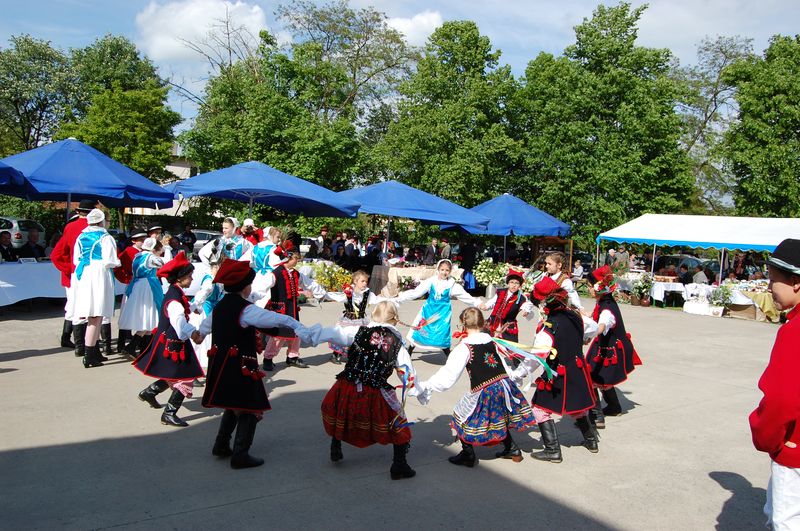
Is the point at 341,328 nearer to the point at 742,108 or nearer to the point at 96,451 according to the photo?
the point at 96,451

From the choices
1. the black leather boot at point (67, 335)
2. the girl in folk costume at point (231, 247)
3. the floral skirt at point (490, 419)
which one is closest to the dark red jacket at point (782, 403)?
the floral skirt at point (490, 419)

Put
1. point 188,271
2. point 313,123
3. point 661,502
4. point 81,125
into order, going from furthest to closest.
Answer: point 81,125 → point 313,123 → point 188,271 → point 661,502

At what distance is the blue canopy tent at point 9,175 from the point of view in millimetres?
10640

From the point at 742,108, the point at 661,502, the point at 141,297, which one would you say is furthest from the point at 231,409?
the point at 742,108

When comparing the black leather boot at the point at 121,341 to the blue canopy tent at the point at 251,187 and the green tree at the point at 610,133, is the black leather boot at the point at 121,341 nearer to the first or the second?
the blue canopy tent at the point at 251,187

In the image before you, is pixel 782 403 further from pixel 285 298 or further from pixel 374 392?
pixel 285 298

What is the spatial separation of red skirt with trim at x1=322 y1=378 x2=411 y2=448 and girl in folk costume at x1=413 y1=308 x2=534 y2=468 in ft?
1.06

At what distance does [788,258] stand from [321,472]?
140 inches

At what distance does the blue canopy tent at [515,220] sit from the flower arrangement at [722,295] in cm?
620

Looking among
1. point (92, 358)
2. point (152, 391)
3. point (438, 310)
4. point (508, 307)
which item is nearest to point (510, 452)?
point (508, 307)

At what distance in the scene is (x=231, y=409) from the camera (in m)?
4.88

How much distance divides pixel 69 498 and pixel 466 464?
291 centimetres

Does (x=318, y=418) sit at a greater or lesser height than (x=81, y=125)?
lesser

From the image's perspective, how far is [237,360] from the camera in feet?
16.1
